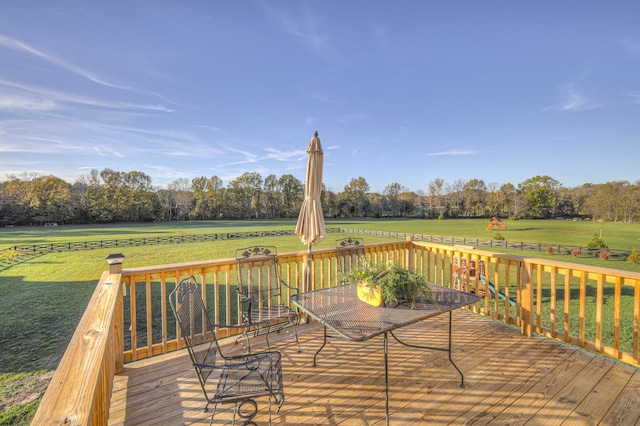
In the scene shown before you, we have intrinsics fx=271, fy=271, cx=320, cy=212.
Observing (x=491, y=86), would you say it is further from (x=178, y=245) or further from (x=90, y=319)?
(x=178, y=245)

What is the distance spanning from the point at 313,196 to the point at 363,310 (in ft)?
6.04

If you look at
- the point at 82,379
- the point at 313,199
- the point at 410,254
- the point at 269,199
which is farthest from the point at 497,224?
the point at 269,199

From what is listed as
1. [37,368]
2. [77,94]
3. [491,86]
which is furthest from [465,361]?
[77,94]

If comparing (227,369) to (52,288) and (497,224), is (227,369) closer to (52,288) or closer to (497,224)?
(52,288)

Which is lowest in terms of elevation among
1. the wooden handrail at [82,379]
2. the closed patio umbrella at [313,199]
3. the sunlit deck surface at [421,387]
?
the sunlit deck surface at [421,387]

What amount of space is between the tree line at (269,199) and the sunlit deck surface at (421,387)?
26.6m

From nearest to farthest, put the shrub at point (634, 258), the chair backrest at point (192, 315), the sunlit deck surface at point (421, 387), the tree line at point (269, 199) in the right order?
1. the chair backrest at point (192, 315)
2. the sunlit deck surface at point (421, 387)
3. the shrub at point (634, 258)
4. the tree line at point (269, 199)

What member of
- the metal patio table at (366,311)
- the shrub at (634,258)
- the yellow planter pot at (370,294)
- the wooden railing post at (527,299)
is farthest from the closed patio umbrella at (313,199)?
the shrub at (634,258)

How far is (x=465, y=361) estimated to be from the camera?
297 centimetres

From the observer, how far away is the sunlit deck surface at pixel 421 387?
7.03 feet

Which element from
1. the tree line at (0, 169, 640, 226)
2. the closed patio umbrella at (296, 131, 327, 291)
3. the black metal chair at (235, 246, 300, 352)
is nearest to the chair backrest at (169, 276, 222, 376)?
the black metal chair at (235, 246, 300, 352)

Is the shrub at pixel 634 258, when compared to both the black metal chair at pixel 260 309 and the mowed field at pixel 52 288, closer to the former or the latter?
the mowed field at pixel 52 288

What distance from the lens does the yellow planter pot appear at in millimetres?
2441

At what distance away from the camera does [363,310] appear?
7.84 ft
